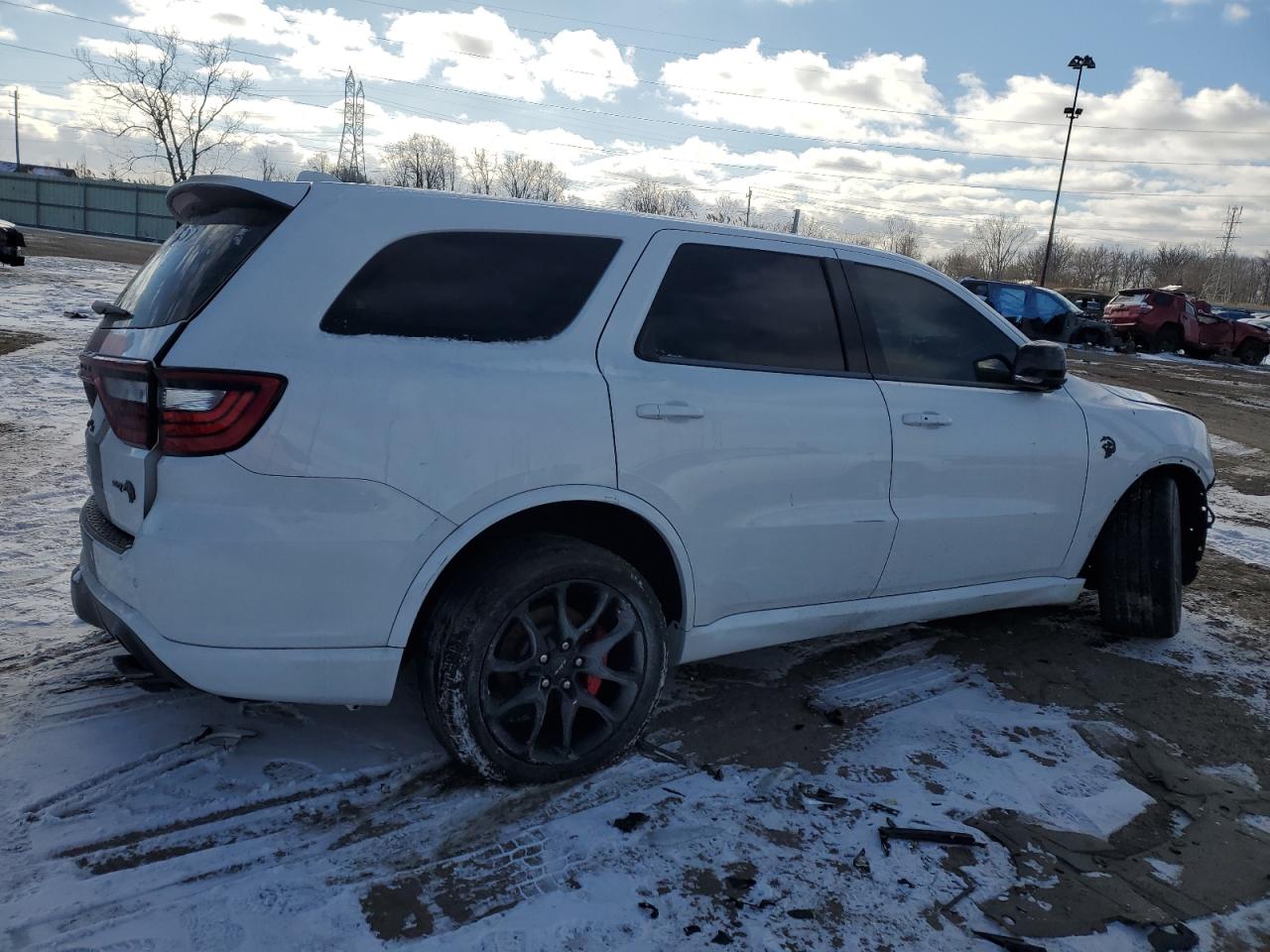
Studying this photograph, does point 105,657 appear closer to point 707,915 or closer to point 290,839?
point 290,839

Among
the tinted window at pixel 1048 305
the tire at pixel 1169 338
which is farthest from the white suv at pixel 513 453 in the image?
the tire at pixel 1169 338

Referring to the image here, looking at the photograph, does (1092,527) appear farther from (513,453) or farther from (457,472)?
(457,472)

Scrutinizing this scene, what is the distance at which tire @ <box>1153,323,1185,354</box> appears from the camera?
28.8m

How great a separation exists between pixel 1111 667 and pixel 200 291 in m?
4.13

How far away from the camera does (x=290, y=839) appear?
2.65 metres

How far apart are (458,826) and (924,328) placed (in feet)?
8.63

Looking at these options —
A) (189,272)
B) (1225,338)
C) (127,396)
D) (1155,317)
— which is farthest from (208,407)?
(1225,338)

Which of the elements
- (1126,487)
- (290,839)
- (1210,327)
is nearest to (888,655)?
(1126,487)

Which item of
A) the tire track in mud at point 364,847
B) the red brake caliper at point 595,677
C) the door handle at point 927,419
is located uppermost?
the door handle at point 927,419

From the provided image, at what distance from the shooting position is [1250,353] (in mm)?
29938

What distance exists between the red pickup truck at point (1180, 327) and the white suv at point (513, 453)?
93.8 feet

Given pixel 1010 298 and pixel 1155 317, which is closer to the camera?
pixel 1010 298

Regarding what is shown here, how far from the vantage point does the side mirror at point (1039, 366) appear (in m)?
3.92

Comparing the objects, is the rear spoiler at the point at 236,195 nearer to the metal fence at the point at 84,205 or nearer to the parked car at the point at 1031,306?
the parked car at the point at 1031,306
